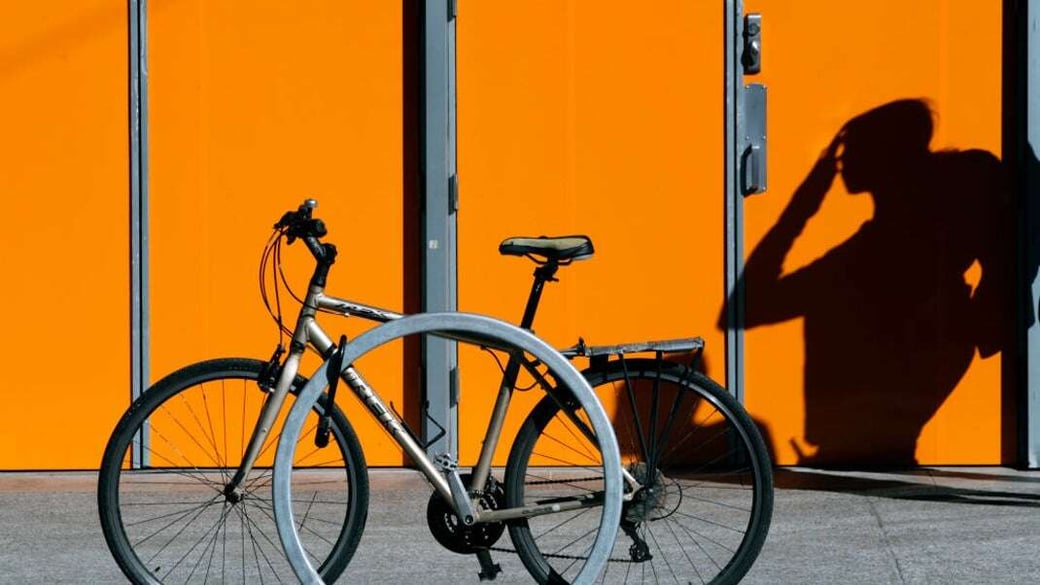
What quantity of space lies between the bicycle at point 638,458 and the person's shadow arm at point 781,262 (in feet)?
9.21

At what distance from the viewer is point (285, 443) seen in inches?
181

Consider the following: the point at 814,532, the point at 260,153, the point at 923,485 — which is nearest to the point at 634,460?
the point at 814,532

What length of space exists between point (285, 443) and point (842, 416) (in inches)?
153

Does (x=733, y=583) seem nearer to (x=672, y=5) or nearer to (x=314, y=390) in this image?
(x=314, y=390)

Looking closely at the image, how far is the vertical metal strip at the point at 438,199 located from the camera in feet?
25.4

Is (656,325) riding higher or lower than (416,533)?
higher

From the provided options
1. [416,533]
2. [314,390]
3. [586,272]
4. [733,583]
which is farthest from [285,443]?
[586,272]

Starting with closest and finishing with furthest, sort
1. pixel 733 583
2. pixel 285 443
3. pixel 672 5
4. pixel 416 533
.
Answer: pixel 285 443, pixel 733 583, pixel 416 533, pixel 672 5

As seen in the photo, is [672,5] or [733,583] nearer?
[733,583]

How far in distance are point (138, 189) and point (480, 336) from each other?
355cm

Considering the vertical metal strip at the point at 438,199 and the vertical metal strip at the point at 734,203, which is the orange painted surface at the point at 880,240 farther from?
the vertical metal strip at the point at 438,199

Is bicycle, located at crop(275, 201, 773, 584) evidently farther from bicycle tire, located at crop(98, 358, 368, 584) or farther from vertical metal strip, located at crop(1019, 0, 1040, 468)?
vertical metal strip, located at crop(1019, 0, 1040, 468)

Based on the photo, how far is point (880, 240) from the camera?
782cm

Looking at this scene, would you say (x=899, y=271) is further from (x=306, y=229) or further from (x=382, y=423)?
(x=306, y=229)
